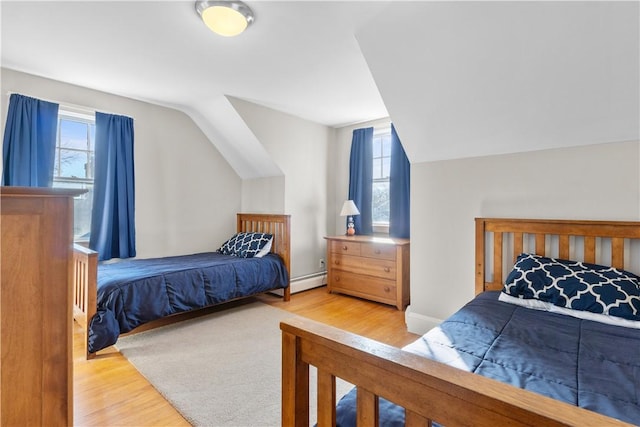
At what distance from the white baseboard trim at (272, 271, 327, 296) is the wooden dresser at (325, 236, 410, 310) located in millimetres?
363

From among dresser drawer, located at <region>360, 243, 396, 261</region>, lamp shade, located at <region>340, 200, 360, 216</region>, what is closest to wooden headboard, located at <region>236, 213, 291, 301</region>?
lamp shade, located at <region>340, 200, 360, 216</region>

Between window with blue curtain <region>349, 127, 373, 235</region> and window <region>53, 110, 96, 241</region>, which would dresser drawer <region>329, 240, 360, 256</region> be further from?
window <region>53, 110, 96, 241</region>

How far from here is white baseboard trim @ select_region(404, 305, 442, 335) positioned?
264 centimetres

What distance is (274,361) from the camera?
221 cm

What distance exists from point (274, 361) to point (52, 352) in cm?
150

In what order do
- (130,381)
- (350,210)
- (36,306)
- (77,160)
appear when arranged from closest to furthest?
1. (36,306)
2. (130,381)
3. (77,160)
4. (350,210)

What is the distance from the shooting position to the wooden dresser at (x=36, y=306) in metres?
0.88

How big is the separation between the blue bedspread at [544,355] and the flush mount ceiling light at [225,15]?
2042mm

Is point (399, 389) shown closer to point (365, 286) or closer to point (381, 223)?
point (365, 286)

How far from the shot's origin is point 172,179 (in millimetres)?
3795

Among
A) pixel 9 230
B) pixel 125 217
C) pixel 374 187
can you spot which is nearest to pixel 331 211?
pixel 374 187

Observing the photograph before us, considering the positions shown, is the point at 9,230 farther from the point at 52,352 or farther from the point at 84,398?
the point at 84,398

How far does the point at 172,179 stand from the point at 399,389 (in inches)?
149

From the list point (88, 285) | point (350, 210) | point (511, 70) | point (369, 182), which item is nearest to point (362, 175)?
point (369, 182)
